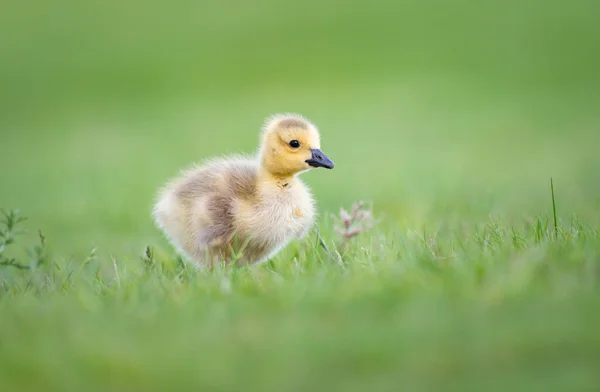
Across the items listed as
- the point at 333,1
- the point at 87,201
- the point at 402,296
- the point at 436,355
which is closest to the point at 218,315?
the point at 402,296

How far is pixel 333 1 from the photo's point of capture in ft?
68.3

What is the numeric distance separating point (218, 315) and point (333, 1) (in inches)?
729

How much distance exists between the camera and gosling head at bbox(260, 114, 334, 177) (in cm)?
477

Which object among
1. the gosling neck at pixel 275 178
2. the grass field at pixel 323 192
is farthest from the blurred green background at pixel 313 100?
the gosling neck at pixel 275 178

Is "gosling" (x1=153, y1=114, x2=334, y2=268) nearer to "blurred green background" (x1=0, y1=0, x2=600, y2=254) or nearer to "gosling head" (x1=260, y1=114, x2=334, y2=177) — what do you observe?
"gosling head" (x1=260, y1=114, x2=334, y2=177)

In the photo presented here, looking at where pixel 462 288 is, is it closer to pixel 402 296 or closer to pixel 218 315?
pixel 402 296

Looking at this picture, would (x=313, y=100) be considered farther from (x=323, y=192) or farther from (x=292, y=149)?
(x=292, y=149)

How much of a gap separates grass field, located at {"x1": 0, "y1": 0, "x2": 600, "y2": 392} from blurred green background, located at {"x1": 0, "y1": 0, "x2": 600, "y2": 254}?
0.21 feet

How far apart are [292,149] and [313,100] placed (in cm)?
1137

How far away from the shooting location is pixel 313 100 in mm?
16047

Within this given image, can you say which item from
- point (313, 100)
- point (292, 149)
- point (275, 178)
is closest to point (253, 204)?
point (275, 178)

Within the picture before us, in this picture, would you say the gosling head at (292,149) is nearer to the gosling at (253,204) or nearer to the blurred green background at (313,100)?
the gosling at (253,204)

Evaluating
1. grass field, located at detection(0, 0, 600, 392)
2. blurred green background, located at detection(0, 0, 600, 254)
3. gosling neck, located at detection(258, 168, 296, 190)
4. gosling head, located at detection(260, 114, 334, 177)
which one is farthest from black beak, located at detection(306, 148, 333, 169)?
blurred green background, located at detection(0, 0, 600, 254)

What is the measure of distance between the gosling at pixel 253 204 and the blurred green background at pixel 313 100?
7.68ft
